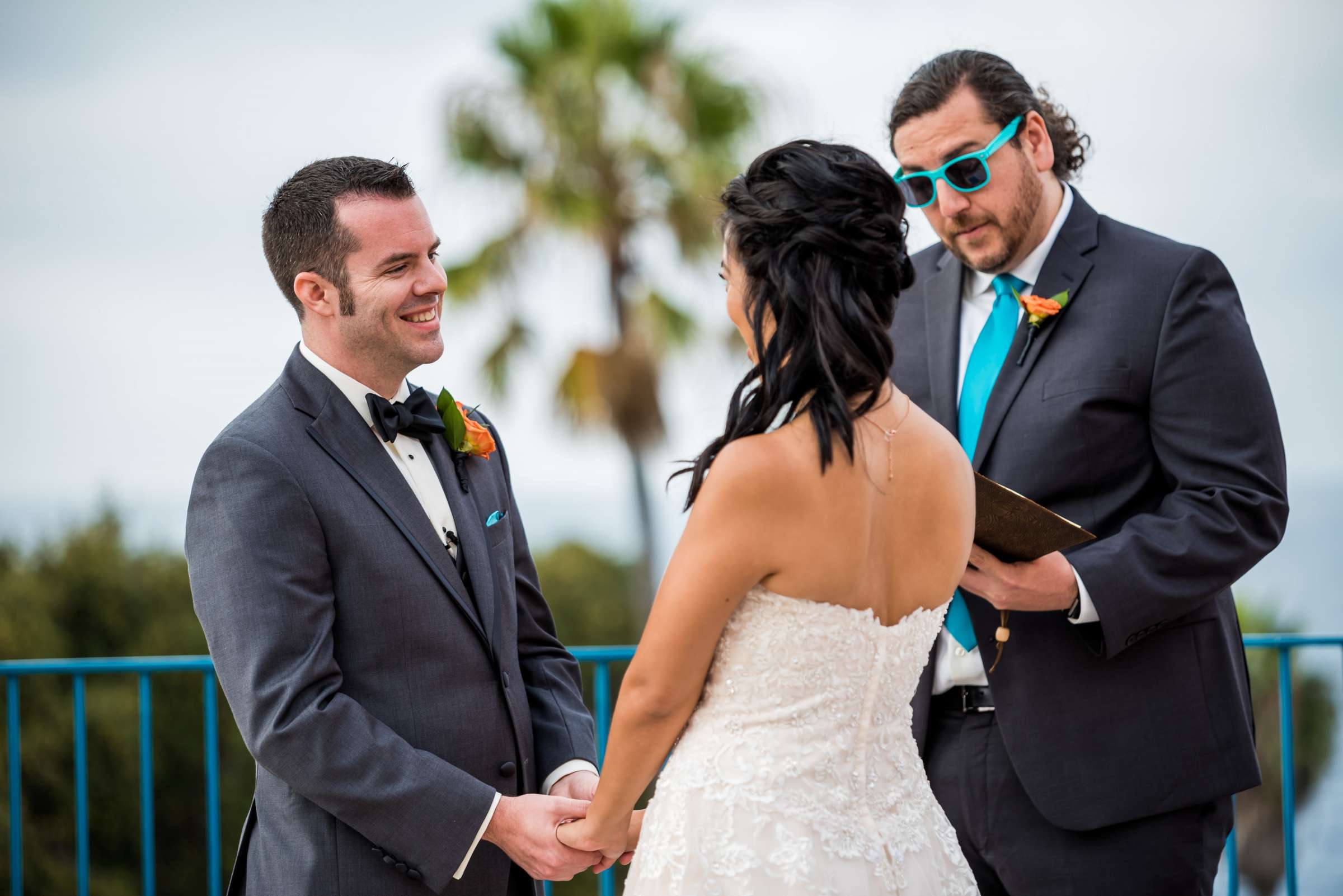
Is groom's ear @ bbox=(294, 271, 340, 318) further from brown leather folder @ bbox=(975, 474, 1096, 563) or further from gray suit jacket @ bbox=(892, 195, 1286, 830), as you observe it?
gray suit jacket @ bbox=(892, 195, 1286, 830)

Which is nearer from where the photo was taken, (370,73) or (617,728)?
(617,728)

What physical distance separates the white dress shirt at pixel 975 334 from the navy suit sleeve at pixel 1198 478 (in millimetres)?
92

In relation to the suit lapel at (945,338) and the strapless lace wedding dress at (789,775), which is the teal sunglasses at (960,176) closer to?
the suit lapel at (945,338)

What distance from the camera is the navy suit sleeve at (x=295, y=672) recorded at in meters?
2.08

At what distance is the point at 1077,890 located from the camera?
253cm

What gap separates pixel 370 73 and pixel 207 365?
575cm

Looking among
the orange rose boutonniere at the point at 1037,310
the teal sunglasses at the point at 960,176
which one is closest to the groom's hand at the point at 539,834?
the orange rose boutonniere at the point at 1037,310

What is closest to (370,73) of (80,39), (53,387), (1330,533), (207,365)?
(80,39)

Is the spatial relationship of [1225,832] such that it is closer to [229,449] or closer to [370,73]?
[229,449]

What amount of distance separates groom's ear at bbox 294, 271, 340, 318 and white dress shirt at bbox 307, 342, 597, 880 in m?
0.09

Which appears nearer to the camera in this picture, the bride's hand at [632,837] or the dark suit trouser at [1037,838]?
the bride's hand at [632,837]

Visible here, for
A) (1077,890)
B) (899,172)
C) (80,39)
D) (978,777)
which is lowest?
(1077,890)

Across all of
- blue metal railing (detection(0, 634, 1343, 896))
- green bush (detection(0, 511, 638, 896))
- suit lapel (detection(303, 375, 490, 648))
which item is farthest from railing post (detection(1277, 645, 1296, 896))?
green bush (detection(0, 511, 638, 896))

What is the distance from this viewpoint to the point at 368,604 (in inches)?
86.7
